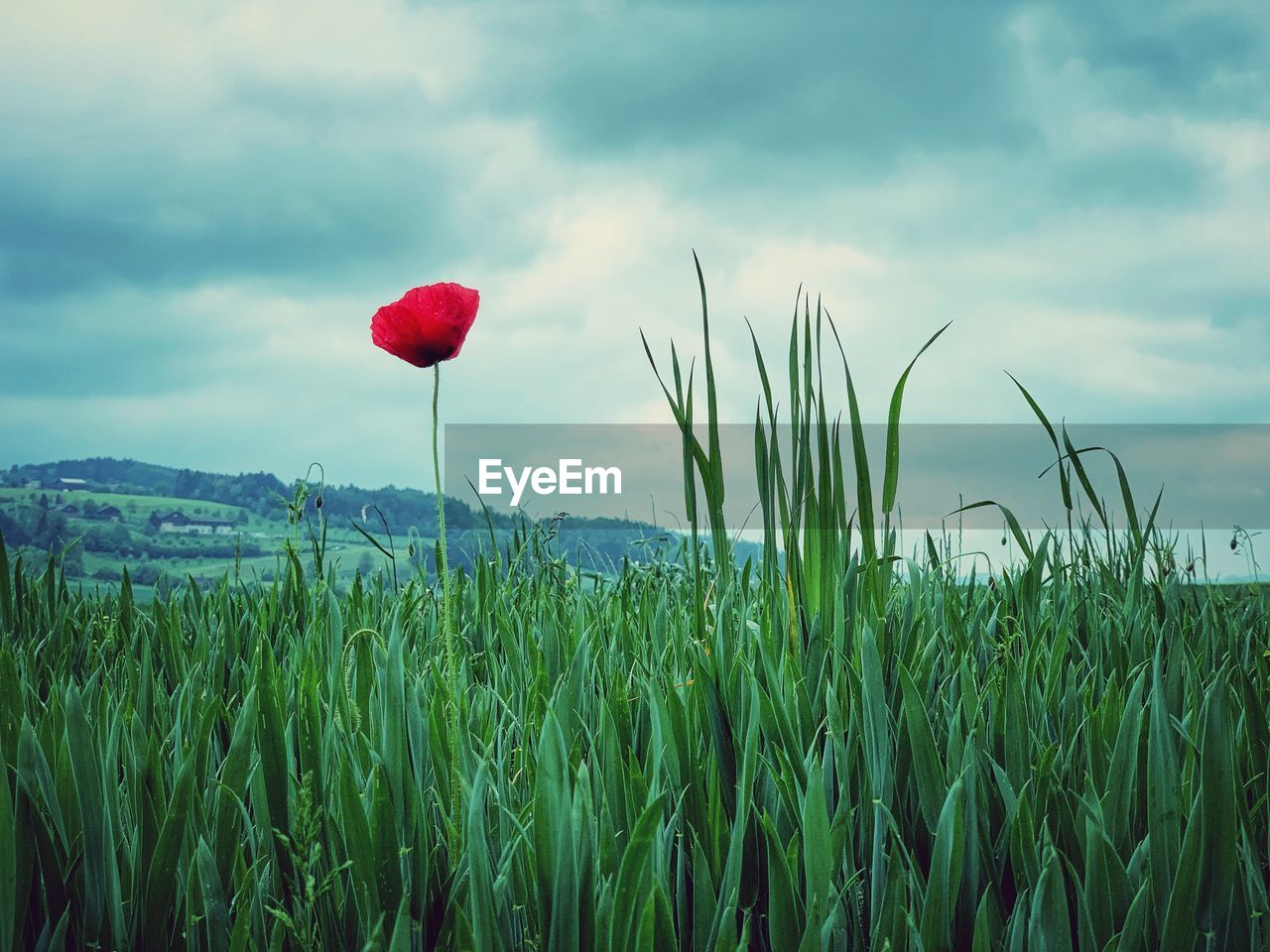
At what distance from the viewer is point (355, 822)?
889mm

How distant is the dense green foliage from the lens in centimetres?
86

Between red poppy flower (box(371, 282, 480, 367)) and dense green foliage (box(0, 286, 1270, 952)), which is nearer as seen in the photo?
dense green foliage (box(0, 286, 1270, 952))

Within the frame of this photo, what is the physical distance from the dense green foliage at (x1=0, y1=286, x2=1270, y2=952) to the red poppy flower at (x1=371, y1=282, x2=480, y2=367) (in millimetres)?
385

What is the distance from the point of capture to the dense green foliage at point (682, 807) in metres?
0.86

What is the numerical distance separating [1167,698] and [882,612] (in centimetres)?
48

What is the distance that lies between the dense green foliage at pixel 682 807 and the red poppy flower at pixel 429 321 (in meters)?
0.38

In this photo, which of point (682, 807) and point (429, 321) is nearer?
point (682, 807)

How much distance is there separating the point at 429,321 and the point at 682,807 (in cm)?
70

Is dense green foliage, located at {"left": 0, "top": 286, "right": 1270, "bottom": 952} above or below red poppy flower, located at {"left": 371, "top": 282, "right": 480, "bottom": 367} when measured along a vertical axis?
below

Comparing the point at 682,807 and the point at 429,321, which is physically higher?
the point at 429,321

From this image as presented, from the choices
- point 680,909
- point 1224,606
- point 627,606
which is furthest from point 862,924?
point 1224,606

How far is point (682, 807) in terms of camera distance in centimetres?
115

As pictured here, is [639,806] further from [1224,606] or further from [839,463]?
[1224,606]

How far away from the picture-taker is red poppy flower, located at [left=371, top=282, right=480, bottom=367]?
1.25 metres
